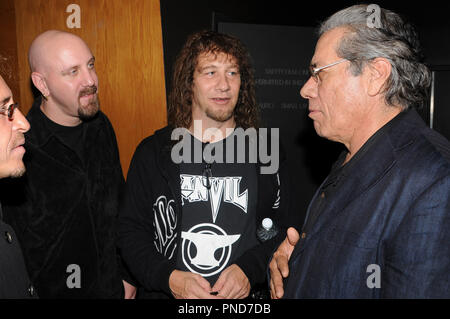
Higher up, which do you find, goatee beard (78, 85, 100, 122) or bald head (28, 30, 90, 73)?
bald head (28, 30, 90, 73)

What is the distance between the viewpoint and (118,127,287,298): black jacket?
1995 millimetres

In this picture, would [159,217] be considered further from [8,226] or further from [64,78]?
[64,78]

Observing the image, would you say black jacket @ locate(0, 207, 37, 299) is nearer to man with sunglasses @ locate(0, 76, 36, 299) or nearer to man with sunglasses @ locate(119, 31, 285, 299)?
man with sunglasses @ locate(0, 76, 36, 299)

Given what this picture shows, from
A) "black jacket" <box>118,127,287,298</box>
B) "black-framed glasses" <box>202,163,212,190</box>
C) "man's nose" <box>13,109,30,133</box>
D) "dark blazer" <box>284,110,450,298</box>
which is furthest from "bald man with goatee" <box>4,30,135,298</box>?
"dark blazer" <box>284,110,450,298</box>

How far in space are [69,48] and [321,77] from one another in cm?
166

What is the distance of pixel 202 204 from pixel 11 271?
1.00 m

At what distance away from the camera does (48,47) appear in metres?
2.36

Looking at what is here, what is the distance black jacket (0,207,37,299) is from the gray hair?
1596 millimetres

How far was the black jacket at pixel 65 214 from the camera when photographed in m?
2.16

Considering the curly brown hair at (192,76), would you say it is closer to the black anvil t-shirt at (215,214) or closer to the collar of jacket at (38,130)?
the black anvil t-shirt at (215,214)

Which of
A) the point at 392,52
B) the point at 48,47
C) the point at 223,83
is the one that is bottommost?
the point at 223,83

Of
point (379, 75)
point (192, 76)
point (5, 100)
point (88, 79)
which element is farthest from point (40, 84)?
point (379, 75)

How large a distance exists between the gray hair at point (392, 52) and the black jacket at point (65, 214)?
1680 millimetres

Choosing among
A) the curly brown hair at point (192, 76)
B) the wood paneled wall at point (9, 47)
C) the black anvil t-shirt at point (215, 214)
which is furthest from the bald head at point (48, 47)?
the black anvil t-shirt at point (215, 214)
